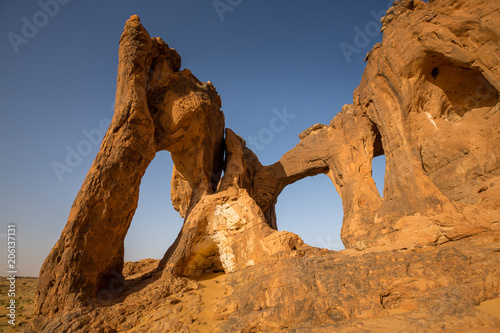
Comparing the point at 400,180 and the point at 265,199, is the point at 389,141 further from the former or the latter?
the point at 265,199

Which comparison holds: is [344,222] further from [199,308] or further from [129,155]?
[129,155]

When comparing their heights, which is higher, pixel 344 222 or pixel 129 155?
pixel 129 155

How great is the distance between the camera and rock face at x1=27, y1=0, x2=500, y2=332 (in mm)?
5156

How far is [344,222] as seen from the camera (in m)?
13.9

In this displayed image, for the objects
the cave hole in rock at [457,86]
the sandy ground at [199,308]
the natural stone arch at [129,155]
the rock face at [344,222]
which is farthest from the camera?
the cave hole in rock at [457,86]

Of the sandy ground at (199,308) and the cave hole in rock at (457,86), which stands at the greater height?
the cave hole in rock at (457,86)

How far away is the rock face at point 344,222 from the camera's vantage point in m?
5.16

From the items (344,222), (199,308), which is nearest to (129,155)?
(199,308)

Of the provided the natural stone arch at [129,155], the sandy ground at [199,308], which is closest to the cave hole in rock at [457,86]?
the sandy ground at [199,308]

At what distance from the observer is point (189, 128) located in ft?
39.1

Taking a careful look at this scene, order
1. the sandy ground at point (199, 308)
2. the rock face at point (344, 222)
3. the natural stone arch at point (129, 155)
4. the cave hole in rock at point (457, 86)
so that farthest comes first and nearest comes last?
the cave hole in rock at point (457, 86) < the natural stone arch at point (129, 155) < the rock face at point (344, 222) < the sandy ground at point (199, 308)

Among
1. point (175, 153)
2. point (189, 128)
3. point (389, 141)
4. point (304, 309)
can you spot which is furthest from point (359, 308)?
point (175, 153)

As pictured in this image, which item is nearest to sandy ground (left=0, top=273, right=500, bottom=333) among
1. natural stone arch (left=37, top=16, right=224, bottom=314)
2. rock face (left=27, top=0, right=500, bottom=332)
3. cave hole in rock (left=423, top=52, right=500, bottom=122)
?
rock face (left=27, top=0, right=500, bottom=332)

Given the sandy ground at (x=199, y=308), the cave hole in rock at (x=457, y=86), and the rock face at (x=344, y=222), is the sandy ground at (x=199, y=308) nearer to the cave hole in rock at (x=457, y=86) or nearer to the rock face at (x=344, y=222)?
the rock face at (x=344, y=222)
